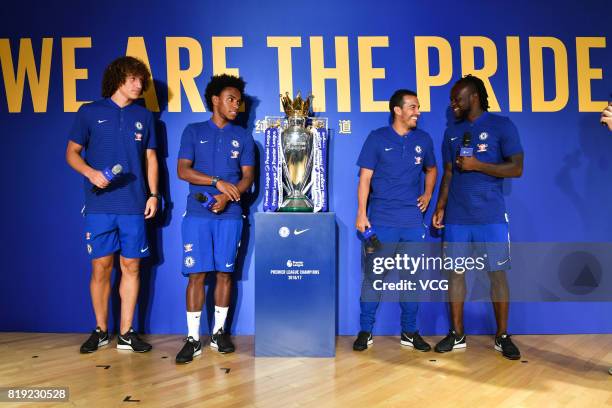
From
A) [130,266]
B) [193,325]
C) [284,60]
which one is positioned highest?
[284,60]

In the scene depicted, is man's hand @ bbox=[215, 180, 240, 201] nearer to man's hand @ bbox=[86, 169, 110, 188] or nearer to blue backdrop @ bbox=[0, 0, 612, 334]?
blue backdrop @ bbox=[0, 0, 612, 334]

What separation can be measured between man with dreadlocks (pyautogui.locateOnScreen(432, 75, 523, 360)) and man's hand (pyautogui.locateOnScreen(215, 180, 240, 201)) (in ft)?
4.45

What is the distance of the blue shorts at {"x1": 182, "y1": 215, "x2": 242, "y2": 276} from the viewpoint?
2959 millimetres

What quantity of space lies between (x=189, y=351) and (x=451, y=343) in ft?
5.24

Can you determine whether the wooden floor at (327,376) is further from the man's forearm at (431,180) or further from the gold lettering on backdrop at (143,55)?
the gold lettering on backdrop at (143,55)

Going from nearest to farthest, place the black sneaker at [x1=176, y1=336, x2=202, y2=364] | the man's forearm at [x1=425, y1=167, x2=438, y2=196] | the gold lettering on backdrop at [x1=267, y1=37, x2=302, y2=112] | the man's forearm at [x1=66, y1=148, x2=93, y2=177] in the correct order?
the black sneaker at [x1=176, y1=336, x2=202, y2=364]
the man's forearm at [x1=66, y1=148, x2=93, y2=177]
the man's forearm at [x1=425, y1=167, x2=438, y2=196]
the gold lettering on backdrop at [x1=267, y1=37, x2=302, y2=112]

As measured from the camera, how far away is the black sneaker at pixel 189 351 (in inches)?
110

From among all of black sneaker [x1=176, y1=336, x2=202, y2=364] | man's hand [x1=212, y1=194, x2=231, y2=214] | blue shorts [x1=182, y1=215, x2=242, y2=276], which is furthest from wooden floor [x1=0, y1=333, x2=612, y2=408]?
man's hand [x1=212, y1=194, x2=231, y2=214]

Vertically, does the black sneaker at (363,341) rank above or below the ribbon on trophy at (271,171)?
below

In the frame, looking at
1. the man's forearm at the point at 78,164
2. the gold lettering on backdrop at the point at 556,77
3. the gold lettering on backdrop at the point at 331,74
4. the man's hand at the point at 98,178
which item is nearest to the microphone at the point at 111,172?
the man's hand at the point at 98,178

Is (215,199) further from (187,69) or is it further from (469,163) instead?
(469,163)

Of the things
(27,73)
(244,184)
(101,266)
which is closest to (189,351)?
(101,266)

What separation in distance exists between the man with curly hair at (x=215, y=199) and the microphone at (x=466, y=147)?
1290 mm

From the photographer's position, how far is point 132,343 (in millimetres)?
3021
